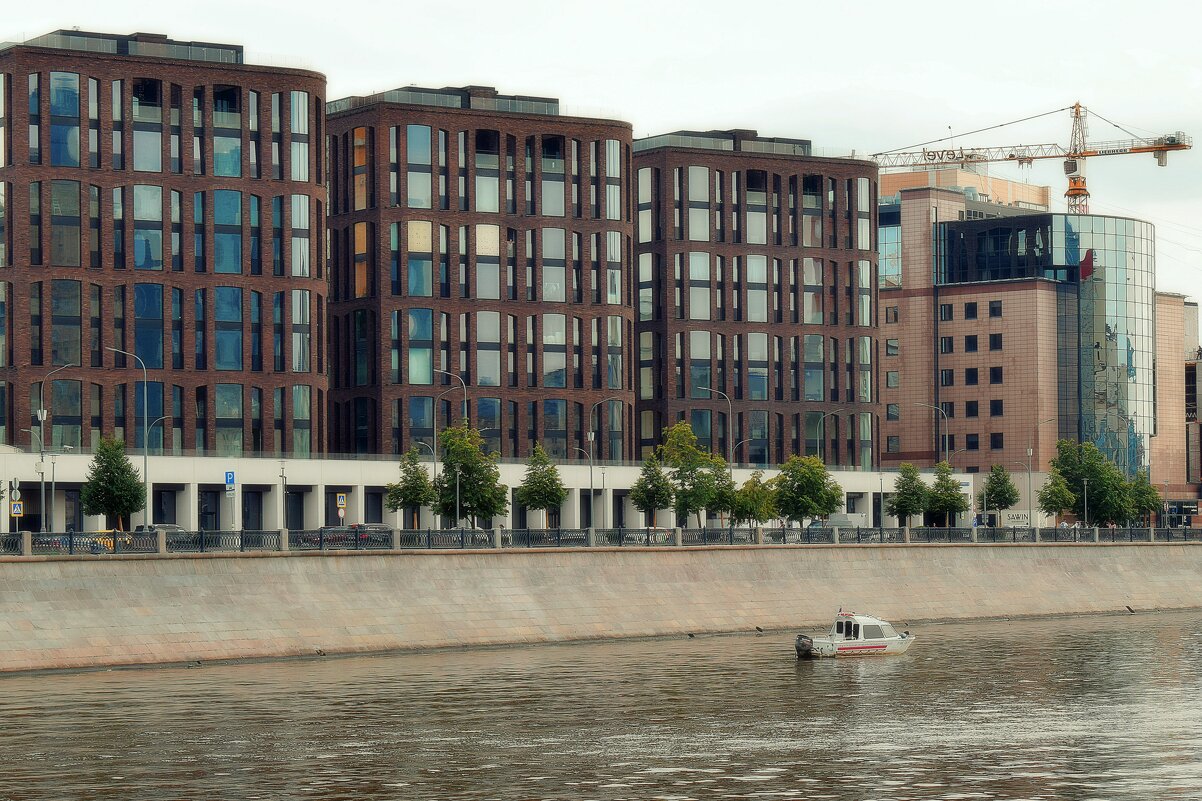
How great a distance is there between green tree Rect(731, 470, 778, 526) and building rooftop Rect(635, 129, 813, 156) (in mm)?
47663

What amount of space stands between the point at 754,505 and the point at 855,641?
51456mm

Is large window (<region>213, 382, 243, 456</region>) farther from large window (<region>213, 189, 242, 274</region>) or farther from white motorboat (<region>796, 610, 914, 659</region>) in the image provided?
white motorboat (<region>796, 610, 914, 659</region>)

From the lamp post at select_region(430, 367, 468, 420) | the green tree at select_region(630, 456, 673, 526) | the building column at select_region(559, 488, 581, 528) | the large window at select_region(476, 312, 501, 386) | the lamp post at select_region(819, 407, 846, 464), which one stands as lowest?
the building column at select_region(559, 488, 581, 528)

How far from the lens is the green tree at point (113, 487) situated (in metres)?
104

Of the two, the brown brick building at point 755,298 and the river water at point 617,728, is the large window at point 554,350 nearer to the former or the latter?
the brown brick building at point 755,298

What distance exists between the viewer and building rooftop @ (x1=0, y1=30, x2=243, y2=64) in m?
131

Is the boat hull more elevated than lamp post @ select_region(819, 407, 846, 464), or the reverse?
lamp post @ select_region(819, 407, 846, 464)

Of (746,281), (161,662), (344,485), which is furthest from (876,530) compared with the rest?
(746,281)

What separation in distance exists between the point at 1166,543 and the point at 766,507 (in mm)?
27017

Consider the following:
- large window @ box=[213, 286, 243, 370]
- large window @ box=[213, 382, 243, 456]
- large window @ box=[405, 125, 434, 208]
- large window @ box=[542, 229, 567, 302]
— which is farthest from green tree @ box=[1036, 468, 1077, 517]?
large window @ box=[213, 286, 243, 370]

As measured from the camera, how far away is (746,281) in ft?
569

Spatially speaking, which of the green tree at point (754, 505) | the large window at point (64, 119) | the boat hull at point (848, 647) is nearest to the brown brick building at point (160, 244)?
the large window at point (64, 119)

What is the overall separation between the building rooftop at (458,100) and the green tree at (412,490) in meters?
40.2

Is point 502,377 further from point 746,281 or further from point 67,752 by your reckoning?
point 67,752
